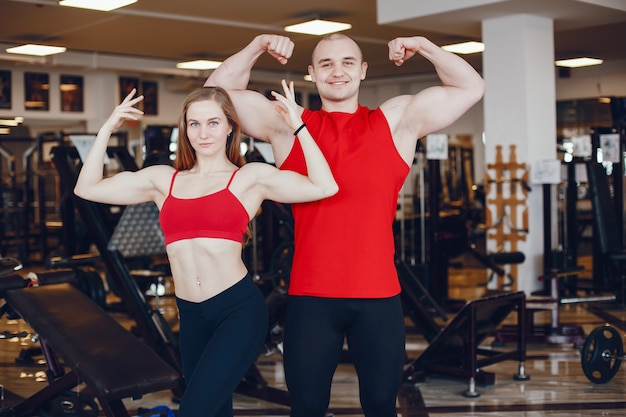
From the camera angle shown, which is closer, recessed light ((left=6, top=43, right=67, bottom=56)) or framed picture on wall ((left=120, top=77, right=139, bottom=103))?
recessed light ((left=6, top=43, right=67, bottom=56))

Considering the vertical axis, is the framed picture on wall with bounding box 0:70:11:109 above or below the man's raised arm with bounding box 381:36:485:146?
above

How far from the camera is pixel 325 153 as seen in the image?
2.48 meters

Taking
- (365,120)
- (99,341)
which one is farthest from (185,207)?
(99,341)

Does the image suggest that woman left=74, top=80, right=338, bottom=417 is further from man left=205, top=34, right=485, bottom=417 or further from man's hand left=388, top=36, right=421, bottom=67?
man's hand left=388, top=36, right=421, bottom=67

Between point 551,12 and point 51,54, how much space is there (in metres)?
6.30

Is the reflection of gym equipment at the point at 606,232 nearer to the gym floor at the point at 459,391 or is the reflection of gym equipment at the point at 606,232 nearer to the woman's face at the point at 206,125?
the gym floor at the point at 459,391

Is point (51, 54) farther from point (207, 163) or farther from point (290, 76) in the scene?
point (207, 163)

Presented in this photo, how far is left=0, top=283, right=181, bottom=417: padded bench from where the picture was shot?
3.10 m

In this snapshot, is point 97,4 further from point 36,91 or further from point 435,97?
point 36,91

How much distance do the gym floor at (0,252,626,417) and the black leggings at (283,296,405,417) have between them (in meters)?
1.77

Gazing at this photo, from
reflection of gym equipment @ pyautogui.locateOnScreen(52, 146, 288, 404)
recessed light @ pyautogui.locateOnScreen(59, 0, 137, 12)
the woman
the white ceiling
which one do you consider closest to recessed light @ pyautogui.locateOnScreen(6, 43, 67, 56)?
the white ceiling

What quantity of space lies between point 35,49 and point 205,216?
8062 mm

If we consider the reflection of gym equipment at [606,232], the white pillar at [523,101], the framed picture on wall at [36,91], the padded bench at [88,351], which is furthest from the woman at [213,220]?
the framed picture on wall at [36,91]

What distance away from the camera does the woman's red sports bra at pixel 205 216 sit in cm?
242
